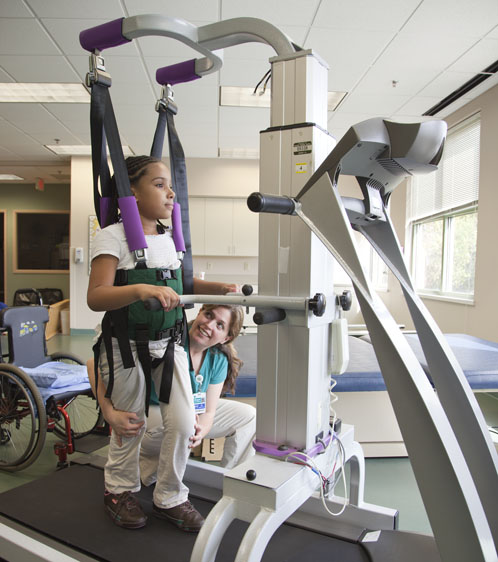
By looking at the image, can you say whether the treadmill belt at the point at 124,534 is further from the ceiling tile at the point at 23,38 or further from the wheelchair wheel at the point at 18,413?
the ceiling tile at the point at 23,38

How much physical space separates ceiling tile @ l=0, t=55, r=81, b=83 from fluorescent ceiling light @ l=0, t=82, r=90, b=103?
0.80 feet

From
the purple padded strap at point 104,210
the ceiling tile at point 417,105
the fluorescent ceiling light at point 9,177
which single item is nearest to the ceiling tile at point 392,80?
the ceiling tile at point 417,105

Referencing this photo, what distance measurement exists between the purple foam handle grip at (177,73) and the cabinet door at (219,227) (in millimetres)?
5509

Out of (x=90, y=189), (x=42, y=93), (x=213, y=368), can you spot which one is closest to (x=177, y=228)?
(x=213, y=368)

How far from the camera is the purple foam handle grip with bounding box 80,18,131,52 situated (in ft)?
4.64

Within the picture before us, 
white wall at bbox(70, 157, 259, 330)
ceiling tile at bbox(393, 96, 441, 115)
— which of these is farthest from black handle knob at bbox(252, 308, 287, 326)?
white wall at bbox(70, 157, 259, 330)

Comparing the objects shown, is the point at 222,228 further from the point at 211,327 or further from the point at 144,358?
the point at 144,358

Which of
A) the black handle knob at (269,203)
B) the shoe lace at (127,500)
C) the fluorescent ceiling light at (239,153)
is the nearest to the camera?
the black handle knob at (269,203)

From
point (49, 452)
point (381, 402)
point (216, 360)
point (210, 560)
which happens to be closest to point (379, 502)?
point (381, 402)

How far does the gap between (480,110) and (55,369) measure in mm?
4474

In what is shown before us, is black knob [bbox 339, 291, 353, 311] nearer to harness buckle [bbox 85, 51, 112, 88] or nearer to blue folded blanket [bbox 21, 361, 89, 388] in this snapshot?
harness buckle [bbox 85, 51, 112, 88]

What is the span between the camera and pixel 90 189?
7109mm

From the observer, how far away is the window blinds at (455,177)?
179 inches

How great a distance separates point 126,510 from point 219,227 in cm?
601
